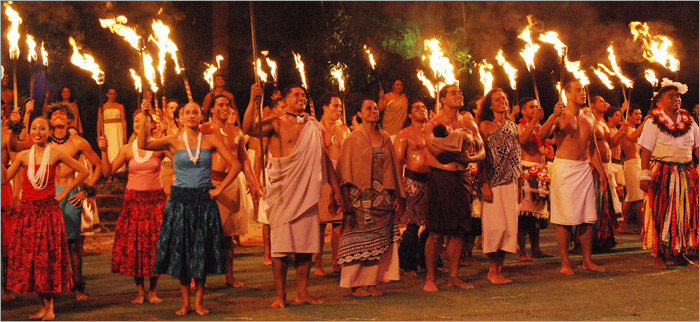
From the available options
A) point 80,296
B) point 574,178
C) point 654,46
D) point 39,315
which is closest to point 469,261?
point 574,178

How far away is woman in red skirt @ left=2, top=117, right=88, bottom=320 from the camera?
6.70 meters

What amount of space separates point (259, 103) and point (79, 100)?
39.7ft

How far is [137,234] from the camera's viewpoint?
24.3 ft

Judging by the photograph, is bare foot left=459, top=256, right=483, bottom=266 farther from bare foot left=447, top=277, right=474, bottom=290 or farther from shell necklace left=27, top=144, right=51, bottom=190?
shell necklace left=27, top=144, right=51, bottom=190

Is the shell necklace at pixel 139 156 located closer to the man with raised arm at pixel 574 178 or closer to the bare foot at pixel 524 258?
the man with raised arm at pixel 574 178

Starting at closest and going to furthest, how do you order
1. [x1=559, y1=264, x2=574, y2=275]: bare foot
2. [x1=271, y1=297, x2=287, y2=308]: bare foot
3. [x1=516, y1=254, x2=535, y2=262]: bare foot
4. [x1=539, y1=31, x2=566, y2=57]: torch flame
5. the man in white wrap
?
[x1=271, y1=297, x2=287, y2=308]: bare foot → the man in white wrap → [x1=559, y1=264, x2=574, y2=275]: bare foot → [x1=539, y1=31, x2=566, y2=57]: torch flame → [x1=516, y1=254, x2=535, y2=262]: bare foot

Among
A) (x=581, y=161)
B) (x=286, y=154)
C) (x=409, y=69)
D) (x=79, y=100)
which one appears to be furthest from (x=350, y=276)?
(x=79, y=100)

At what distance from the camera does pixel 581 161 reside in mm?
8758

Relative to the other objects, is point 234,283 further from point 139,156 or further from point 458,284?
point 458,284

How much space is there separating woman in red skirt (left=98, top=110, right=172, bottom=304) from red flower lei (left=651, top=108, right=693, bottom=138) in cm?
574

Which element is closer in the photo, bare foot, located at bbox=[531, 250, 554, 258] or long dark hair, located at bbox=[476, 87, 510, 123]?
long dark hair, located at bbox=[476, 87, 510, 123]

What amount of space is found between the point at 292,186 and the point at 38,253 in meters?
2.39

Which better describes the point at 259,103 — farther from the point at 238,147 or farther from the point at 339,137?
the point at 339,137

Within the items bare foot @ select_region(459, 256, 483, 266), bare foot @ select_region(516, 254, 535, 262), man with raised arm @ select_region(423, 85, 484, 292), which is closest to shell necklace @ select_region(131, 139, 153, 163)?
man with raised arm @ select_region(423, 85, 484, 292)
